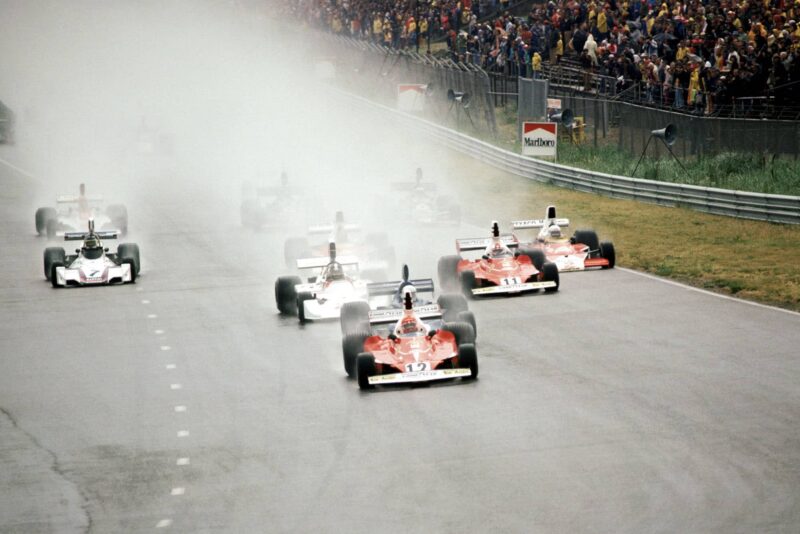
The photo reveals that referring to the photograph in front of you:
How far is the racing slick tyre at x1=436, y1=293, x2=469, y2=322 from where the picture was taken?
20.3m

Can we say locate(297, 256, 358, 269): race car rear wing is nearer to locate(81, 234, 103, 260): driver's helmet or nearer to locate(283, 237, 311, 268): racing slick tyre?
locate(283, 237, 311, 268): racing slick tyre

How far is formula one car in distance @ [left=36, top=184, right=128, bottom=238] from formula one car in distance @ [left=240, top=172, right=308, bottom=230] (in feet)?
11.2

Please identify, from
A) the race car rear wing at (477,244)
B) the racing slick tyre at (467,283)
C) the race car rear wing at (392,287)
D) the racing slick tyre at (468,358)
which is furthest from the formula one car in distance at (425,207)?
the racing slick tyre at (468,358)

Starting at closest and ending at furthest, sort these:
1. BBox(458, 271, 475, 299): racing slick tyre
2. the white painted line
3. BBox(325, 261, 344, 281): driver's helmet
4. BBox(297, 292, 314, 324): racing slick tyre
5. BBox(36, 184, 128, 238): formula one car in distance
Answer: BBox(297, 292, 314, 324): racing slick tyre < BBox(325, 261, 344, 281): driver's helmet < the white painted line < BBox(458, 271, 475, 299): racing slick tyre < BBox(36, 184, 128, 238): formula one car in distance

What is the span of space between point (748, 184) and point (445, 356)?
20.3 meters

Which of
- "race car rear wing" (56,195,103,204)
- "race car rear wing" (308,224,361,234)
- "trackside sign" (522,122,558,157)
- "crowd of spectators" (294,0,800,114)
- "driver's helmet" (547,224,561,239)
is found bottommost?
"driver's helmet" (547,224,561,239)

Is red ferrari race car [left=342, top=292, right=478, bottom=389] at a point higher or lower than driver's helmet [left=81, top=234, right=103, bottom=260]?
lower

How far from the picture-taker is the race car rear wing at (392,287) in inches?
839

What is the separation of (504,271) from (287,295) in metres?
4.13

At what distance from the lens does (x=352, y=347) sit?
18938 mm

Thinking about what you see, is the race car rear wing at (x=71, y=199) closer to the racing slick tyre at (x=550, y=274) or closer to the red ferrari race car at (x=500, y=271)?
the red ferrari race car at (x=500, y=271)

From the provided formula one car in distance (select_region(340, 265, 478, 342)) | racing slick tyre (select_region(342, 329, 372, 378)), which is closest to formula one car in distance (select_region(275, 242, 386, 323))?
formula one car in distance (select_region(340, 265, 478, 342))

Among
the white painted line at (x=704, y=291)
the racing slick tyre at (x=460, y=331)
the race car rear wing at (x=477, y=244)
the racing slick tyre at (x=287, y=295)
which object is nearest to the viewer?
the racing slick tyre at (x=460, y=331)

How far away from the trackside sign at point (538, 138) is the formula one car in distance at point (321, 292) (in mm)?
17729
